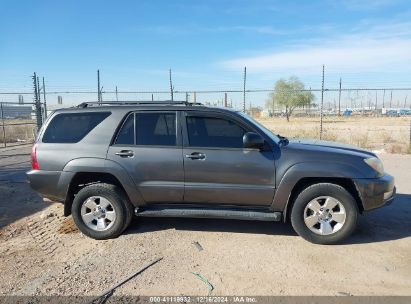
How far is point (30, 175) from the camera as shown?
4957 millimetres

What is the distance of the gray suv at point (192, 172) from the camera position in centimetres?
457

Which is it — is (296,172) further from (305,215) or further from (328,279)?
(328,279)

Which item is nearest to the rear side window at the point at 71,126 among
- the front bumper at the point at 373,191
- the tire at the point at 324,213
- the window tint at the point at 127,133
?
the window tint at the point at 127,133

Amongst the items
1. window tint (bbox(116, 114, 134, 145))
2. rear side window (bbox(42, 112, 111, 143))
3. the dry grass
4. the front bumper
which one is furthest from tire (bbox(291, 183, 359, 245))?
the dry grass

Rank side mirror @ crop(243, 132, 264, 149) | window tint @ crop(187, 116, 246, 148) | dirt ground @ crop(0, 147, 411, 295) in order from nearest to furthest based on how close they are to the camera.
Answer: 1. dirt ground @ crop(0, 147, 411, 295)
2. side mirror @ crop(243, 132, 264, 149)
3. window tint @ crop(187, 116, 246, 148)

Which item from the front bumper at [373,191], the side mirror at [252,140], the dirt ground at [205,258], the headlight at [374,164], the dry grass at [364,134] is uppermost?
the side mirror at [252,140]

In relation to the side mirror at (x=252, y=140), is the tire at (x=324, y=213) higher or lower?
lower

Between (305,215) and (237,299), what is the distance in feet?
5.60

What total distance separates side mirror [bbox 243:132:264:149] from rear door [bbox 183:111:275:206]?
0.28 feet

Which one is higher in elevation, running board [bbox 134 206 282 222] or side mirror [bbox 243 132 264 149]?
side mirror [bbox 243 132 264 149]

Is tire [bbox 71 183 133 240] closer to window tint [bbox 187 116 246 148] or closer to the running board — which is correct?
the running board

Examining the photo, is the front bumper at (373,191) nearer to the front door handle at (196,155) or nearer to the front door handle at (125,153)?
the front door handle at (196,155)

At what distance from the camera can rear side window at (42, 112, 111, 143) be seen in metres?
4.98

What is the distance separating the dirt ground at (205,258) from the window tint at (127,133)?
1.30 m
